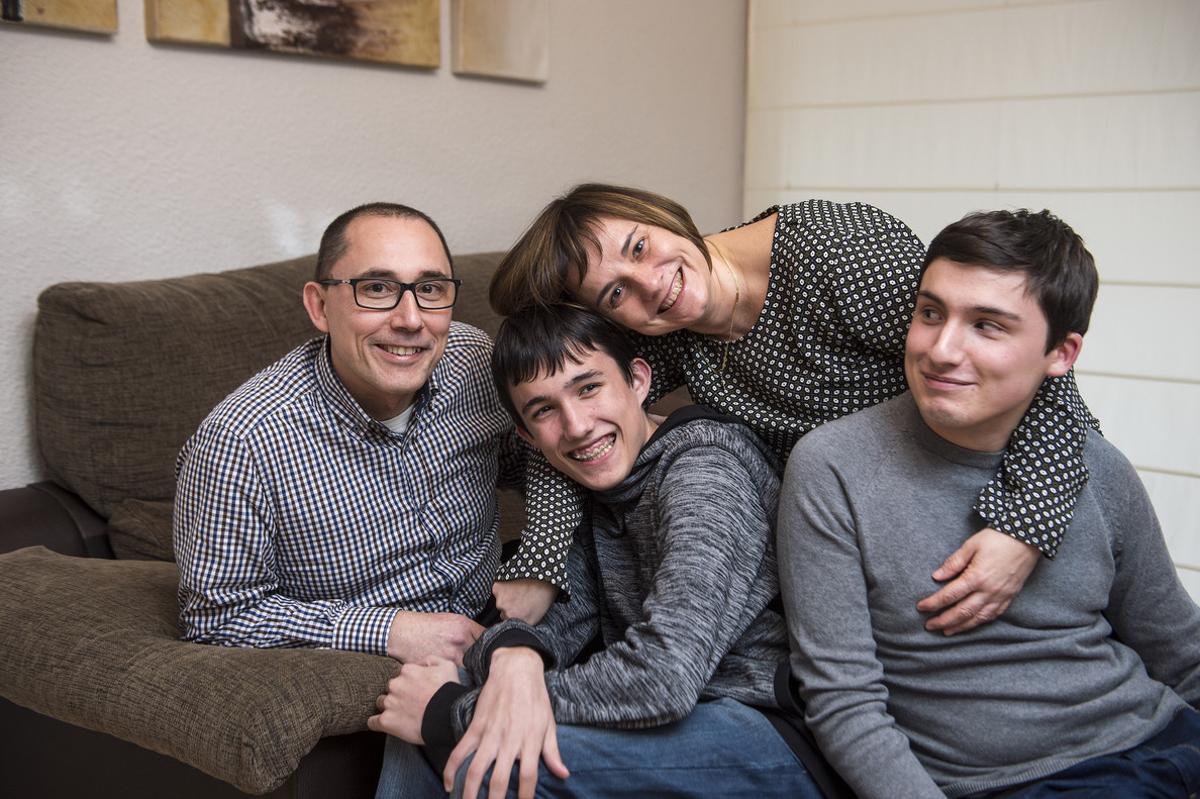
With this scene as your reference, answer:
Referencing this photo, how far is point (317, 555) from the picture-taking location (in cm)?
171

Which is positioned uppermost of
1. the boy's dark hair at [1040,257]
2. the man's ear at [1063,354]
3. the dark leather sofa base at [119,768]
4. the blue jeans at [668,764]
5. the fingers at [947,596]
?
the boy's dark hair at [1040,257]

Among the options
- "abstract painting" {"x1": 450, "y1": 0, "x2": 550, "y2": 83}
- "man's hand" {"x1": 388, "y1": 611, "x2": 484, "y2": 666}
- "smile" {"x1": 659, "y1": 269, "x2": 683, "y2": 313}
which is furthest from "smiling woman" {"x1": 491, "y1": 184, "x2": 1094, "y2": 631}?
"abstract painting" {"x1": 450, "y1": 0, "x2": 550, "y2": 83}

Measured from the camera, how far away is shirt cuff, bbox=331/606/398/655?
5.39 ft

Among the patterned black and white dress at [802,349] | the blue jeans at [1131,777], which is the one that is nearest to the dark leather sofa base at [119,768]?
the patterned black and white dress at [802,349]

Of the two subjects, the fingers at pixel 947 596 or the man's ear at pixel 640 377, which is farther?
the man's ear at pixel 640 377

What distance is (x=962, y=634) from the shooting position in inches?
59.6

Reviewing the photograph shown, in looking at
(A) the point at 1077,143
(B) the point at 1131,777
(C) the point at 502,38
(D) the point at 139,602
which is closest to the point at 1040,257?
(B) the point at 1131,777

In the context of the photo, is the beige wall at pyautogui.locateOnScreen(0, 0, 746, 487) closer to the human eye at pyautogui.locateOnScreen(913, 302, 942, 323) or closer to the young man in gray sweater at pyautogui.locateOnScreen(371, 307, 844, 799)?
the young man in gray sweater at pyautogui.locateOnScreen(371, 307, 844, 799)

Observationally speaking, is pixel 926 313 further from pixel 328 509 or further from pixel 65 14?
pixel 65 14

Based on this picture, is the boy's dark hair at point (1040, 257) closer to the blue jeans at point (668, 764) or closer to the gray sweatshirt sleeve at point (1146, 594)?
the gray sweatshirt sleeve at point (1146, 594)

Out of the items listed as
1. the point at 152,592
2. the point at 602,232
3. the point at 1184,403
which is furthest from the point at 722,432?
the point at 1184,403

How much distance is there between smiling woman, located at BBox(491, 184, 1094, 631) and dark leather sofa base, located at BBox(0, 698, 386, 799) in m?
0.35

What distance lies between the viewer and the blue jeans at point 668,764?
1442 mm

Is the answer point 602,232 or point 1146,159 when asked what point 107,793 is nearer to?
point 602,232
